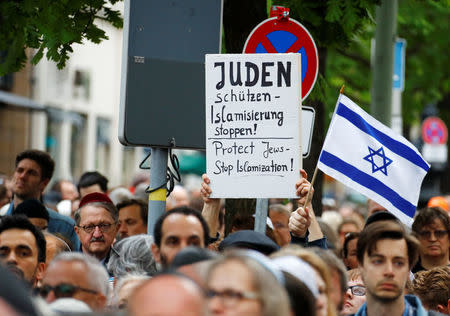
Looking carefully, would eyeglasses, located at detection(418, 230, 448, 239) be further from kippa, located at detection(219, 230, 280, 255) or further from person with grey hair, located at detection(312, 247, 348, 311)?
person with grey hair, located at detection(312, 247, 348, 311)

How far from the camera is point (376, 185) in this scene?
803 cm

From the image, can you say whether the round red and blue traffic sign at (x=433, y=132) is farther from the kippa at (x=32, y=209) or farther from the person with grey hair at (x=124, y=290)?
the person with grey hair at (x=124, y=290)

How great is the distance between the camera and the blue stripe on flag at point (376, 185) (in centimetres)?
794

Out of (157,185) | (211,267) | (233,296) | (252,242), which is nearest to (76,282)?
(211,267)

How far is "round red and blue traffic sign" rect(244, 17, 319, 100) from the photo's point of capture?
8.30 metres

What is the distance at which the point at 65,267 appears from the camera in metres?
5.52

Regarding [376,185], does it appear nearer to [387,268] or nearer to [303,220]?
[303,220]

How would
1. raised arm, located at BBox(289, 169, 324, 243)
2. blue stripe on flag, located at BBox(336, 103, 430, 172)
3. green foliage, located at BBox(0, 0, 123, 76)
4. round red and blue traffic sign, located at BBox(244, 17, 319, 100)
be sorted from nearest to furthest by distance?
raised arm, located at BBox(289, 169, 324, 243)
blue stripe on flag, located at BBox(336, 103, 430, 172)
round red and blue traffic sign, located at BBox(244, 17, 319, 100)
green foliage, located at BBox(0, 0, 123, 76)

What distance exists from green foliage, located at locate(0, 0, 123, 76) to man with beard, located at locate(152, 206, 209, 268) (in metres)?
2.37

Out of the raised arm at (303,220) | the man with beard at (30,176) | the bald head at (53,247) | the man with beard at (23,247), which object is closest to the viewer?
the man with beard at (23,247)

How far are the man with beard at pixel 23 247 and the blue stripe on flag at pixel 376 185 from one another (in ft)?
7.21

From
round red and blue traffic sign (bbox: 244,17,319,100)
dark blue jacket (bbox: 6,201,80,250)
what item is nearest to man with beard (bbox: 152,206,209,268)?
round red and blue traffic sign (bbox: 244,17,319,100)

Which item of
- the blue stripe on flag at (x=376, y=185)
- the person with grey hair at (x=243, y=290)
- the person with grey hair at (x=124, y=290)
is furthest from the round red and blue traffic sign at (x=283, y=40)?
the person with grey hair at (x=243, y=290)

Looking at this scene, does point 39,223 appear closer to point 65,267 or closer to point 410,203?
point 410,203
